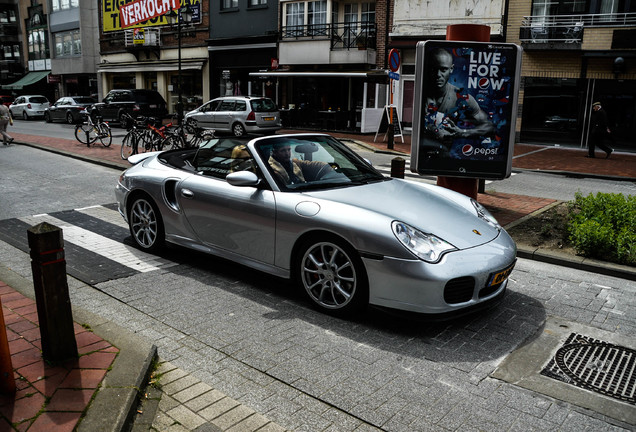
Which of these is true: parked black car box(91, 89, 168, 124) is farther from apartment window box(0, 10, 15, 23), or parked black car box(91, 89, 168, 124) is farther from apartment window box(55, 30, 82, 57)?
apartment window box(0, 10, 15, 23)

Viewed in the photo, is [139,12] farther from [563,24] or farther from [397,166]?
[397,166]

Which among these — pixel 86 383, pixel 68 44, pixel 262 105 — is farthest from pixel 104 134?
pixel 68 44

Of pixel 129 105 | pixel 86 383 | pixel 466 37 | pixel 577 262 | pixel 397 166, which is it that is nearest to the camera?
pixel 86 383

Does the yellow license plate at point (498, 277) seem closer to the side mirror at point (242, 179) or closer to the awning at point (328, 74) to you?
the side mirror at point (242, 179)

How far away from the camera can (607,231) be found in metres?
6.32

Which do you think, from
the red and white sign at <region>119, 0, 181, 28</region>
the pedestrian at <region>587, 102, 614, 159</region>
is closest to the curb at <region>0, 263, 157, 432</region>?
the pedestrian at <region>587, 102, 614, 159</region>

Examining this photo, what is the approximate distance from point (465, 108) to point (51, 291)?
252 inches

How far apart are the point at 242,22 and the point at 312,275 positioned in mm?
28548

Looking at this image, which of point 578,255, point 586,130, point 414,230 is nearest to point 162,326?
point 414,230

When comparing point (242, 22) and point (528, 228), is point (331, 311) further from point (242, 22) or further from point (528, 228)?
point (242, 22)

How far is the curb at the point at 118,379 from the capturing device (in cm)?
297

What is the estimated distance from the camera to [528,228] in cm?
763

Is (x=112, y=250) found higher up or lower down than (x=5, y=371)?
lower down

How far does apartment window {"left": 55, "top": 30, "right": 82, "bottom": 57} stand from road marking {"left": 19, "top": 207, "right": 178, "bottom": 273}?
41.8m
